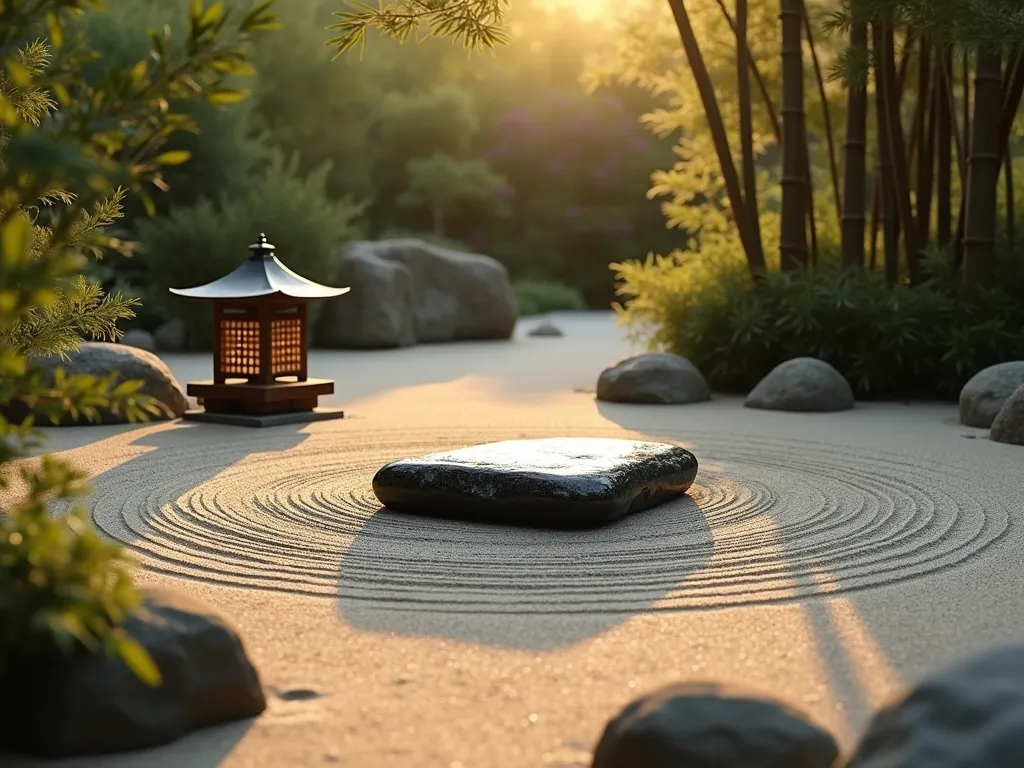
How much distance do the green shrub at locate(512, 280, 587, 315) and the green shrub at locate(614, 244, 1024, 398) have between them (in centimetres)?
1139

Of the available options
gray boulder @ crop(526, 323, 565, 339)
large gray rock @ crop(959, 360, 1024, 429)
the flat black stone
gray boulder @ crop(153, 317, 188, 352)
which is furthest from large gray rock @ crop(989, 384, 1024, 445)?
gray boulder @ crop(526, 323, 565, 339)

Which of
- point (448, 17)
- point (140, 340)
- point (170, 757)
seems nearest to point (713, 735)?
point (170, 757)

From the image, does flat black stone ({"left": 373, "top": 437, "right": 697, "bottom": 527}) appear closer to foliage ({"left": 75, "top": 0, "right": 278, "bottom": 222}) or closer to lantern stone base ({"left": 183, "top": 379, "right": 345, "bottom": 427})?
lantern stone base ({"left": 183, "top": 379, "right": 345, "bottom": 427})

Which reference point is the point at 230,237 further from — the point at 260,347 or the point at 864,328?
the point at 864,328

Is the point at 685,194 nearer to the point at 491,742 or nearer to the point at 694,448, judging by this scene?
the point at 694,448

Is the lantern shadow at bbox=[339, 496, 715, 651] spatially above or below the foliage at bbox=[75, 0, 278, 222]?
below

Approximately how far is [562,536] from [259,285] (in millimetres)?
2878

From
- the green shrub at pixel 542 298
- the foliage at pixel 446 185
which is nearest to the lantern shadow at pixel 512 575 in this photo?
the green shrub at pixel 542 298

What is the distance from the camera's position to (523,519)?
319cm

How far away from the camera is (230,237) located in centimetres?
1023

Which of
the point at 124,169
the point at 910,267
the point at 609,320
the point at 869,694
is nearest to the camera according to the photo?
the point at 124,169

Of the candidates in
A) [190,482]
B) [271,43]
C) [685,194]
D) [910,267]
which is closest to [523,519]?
[190,482]

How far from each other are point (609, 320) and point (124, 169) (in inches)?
595

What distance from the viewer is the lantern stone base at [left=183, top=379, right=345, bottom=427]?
17.8 ft
